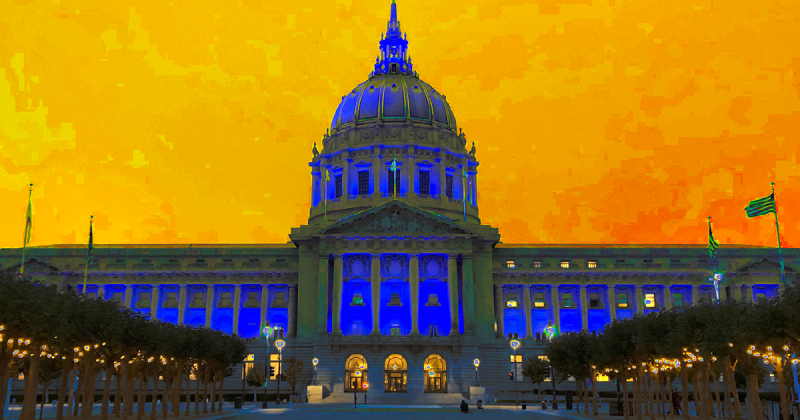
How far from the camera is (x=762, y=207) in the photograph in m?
65.5

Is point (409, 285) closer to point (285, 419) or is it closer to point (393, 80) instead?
point (393, 80)

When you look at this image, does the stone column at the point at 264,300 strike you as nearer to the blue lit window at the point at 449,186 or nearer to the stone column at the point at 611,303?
the blue lit window at the point at 449,186

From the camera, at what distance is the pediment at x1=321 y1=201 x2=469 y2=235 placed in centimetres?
11481

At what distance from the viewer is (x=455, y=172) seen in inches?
5595

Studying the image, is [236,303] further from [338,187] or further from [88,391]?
[88,391]

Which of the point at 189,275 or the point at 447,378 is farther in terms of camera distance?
the point at 189,275

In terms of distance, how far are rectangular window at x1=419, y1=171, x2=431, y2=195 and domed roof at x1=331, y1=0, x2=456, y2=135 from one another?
9.31m

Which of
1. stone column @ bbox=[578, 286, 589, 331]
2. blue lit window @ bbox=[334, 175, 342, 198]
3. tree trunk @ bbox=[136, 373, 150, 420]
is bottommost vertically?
tree trunk @ bbox=[136, 373, 150, 420]

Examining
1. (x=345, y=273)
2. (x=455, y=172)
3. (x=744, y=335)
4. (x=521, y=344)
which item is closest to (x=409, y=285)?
(x=345, y=273)

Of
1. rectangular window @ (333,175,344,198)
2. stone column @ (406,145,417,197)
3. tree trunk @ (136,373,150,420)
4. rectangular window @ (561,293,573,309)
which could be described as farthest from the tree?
rectangular window @ (561,293,573,309)

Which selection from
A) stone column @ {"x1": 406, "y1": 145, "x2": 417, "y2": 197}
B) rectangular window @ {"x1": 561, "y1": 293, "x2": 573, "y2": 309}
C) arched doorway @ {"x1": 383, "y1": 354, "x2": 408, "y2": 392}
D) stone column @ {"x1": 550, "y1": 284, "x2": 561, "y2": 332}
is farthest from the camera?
stone column @ {"x1": 406, "y1": 145, "x2": 417, "y2": 197}

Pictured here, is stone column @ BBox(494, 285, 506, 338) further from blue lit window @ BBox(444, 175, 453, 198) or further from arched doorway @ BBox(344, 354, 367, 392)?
blue lit window @ BBox(444, 175, 453, 198)

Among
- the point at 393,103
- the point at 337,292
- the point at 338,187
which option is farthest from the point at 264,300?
the point at 393,103

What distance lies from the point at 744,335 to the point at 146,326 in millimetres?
37430
